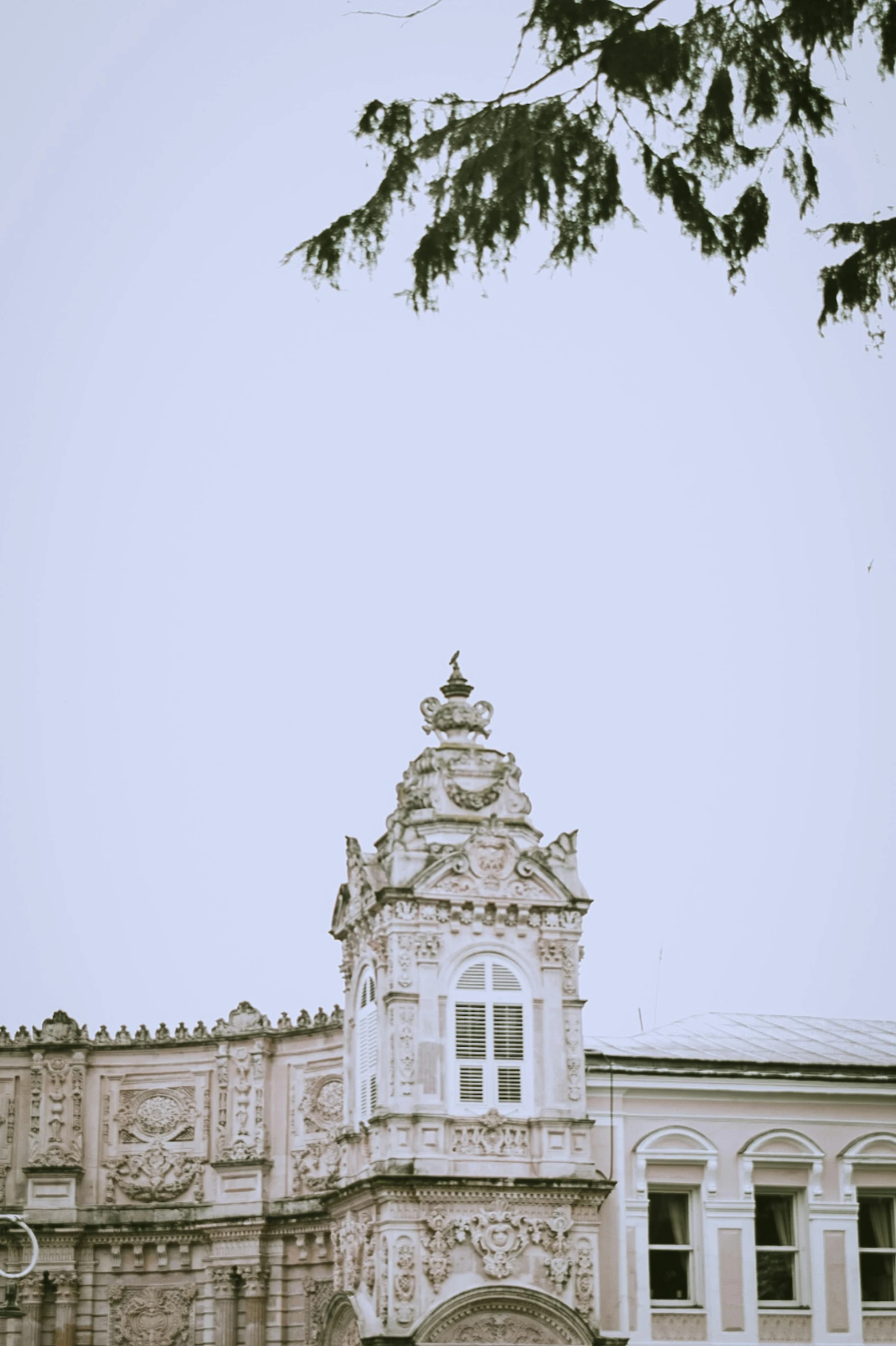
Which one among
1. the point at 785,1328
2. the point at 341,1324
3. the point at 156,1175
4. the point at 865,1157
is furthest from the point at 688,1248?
the point at 156,1175

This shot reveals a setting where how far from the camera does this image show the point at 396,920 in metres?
33.2

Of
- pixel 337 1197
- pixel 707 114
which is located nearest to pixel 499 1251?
pixel 337 1197

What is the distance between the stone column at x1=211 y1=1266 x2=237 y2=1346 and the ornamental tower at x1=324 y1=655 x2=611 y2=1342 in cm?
1006

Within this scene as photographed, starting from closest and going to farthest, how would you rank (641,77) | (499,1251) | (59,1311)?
(641,77), (499,1251), (59,1311)

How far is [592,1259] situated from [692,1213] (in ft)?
8.11

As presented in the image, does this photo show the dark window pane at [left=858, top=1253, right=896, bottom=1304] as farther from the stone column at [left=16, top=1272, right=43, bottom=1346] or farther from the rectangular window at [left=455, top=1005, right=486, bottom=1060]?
the stone column at [left=16, top=1272, right=43, bottom=1346]

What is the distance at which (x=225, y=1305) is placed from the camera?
145ft

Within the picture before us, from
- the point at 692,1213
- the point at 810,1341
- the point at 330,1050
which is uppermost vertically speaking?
the point at 330,1050

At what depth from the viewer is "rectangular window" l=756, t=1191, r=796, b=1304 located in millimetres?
34125

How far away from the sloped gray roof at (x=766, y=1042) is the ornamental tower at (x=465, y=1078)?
2616 mm

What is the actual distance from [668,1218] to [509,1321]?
3.86 m

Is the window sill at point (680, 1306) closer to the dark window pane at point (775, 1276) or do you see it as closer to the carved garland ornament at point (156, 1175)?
the dark window pane at point (775, 1276)

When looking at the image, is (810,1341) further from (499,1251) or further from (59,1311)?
(59,1311)

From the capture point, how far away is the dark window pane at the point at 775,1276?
112 feet
